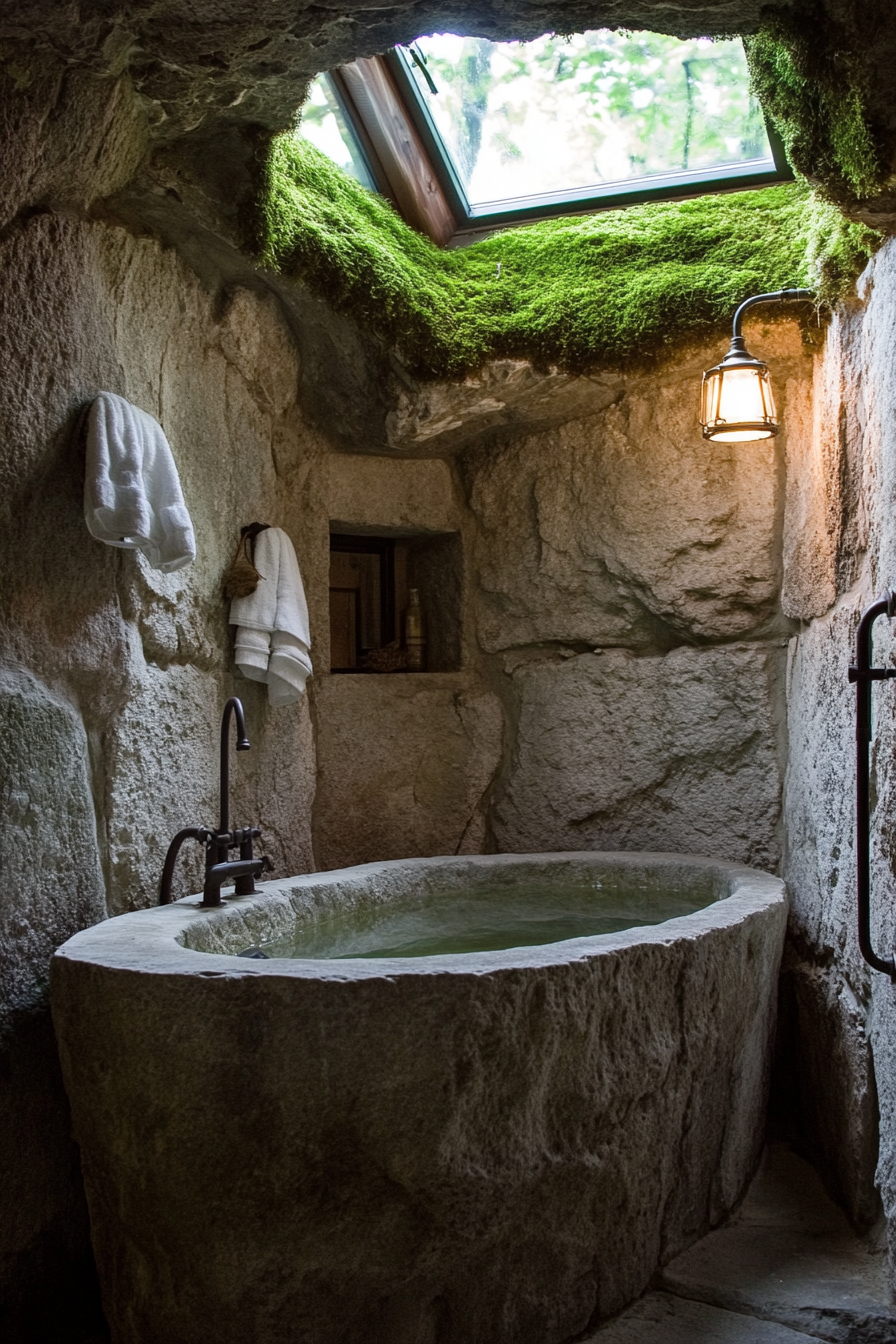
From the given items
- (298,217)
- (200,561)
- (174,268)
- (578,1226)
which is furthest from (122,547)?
(578,1226)

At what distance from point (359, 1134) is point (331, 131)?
2755 mm

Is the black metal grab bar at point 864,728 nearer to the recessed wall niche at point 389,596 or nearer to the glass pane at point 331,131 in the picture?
the recessed wall niche at point 389,596

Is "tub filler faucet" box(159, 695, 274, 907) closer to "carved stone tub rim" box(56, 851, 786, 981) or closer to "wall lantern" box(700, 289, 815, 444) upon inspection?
"carved stone tub rim" box(56, 851, 786, 981)

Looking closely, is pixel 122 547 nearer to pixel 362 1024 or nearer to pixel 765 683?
pixel 362 1024

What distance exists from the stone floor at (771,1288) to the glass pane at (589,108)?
2.87m

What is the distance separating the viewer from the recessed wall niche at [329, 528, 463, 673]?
12.4ft

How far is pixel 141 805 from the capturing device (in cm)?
251

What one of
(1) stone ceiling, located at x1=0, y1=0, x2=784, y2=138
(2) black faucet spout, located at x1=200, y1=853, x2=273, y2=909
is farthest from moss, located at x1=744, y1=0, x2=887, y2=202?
(2) black faucet spout, located at x1=200, y1=853, x2=273, y2=909

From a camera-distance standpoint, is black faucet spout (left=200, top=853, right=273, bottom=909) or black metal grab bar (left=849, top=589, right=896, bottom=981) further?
black faucet spout (left=200, top=853, right=273, bottom=909)

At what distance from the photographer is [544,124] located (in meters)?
3.30

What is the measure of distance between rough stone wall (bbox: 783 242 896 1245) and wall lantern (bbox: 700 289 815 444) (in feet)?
0.55

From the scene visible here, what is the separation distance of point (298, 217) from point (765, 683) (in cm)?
182

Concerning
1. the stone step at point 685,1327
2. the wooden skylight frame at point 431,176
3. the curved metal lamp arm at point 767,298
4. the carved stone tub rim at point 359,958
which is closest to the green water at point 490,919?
the carved stone tub rim at point 359,958

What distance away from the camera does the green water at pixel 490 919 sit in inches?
105
